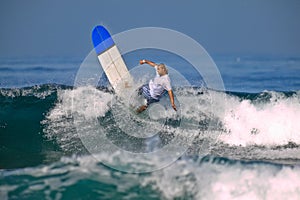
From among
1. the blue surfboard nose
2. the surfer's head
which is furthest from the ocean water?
the surfer's head

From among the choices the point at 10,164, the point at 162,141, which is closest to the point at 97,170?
the point at 10,164

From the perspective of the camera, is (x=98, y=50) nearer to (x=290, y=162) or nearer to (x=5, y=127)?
(x=5, y=127)

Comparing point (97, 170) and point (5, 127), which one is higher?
point (5, 127)

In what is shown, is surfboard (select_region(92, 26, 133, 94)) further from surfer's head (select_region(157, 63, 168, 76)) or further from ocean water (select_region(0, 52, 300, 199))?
surfer's head (select_region(157, 63, 168, 76))

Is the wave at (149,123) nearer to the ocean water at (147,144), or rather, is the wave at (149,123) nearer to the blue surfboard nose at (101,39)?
the ocean water at (147,144)

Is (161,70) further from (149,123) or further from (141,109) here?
(149,123)

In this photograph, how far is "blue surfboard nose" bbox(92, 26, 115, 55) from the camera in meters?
12.1

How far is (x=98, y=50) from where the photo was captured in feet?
40.0

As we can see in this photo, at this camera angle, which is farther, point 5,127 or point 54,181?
point 5,127

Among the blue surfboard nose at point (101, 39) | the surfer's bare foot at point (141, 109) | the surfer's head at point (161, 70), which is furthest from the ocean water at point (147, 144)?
the surfer's head at point (161, 70)

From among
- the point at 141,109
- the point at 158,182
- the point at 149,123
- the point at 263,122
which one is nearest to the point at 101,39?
the point at 141,109

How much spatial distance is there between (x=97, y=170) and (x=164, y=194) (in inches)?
46.7

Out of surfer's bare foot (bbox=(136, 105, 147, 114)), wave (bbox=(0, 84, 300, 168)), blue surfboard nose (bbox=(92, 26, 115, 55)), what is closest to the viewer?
wave (bbox=(0, 84, 300, 168))

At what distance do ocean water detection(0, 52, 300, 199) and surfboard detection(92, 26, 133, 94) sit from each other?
574 millimetres
